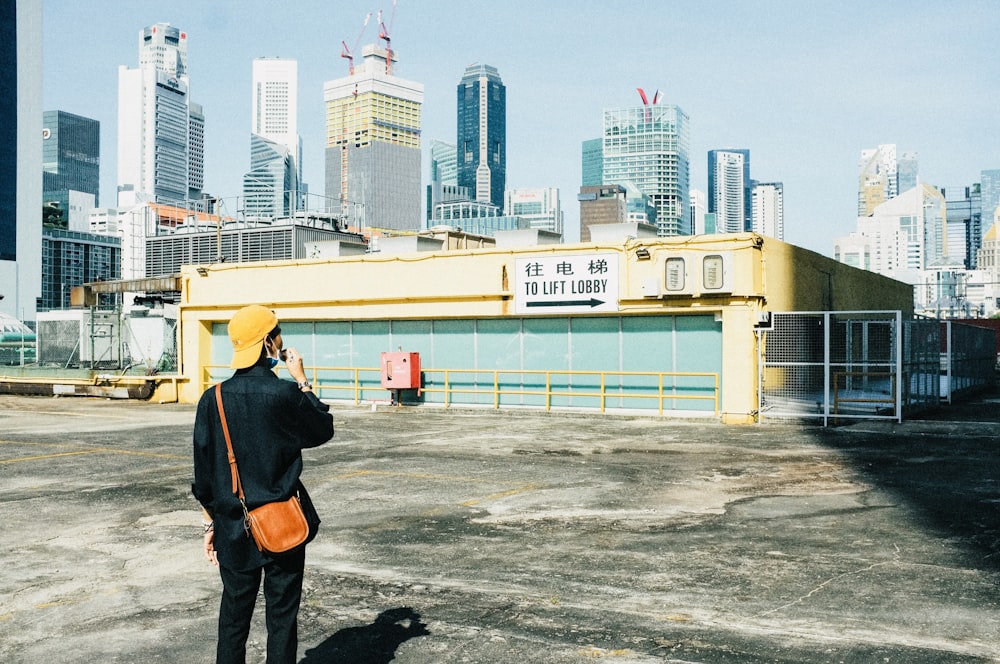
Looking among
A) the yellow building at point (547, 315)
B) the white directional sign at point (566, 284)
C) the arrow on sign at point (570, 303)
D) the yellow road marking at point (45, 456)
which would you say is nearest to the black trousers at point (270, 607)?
the yellow road marking at point (45, 456)

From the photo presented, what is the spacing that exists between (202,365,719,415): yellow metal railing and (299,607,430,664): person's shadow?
16.1 metres

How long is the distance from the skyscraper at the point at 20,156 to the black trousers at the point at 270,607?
168 meters

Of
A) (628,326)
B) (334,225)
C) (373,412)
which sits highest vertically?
(334,225)

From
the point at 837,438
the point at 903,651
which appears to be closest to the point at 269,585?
the point at 903,651

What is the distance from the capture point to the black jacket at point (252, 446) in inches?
169

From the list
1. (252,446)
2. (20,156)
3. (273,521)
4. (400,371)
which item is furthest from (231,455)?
(20,156)

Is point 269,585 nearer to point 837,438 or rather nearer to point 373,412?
point 837,438

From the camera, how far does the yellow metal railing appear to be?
22094 millimetres

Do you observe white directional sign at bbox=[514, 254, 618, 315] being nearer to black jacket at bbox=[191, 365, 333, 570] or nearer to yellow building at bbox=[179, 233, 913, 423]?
yellow building at bbox=[179, 233, 913, 423]

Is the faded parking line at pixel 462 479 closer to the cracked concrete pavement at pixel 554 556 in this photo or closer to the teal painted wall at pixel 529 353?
the cracked concrete pavement at pixel 554 556

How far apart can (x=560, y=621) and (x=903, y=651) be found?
2076mm

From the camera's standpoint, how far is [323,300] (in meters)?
27.2

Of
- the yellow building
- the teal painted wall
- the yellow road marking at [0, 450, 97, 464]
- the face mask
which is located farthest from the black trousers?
the teal painted wall

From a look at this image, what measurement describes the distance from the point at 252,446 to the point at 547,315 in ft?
64.7
